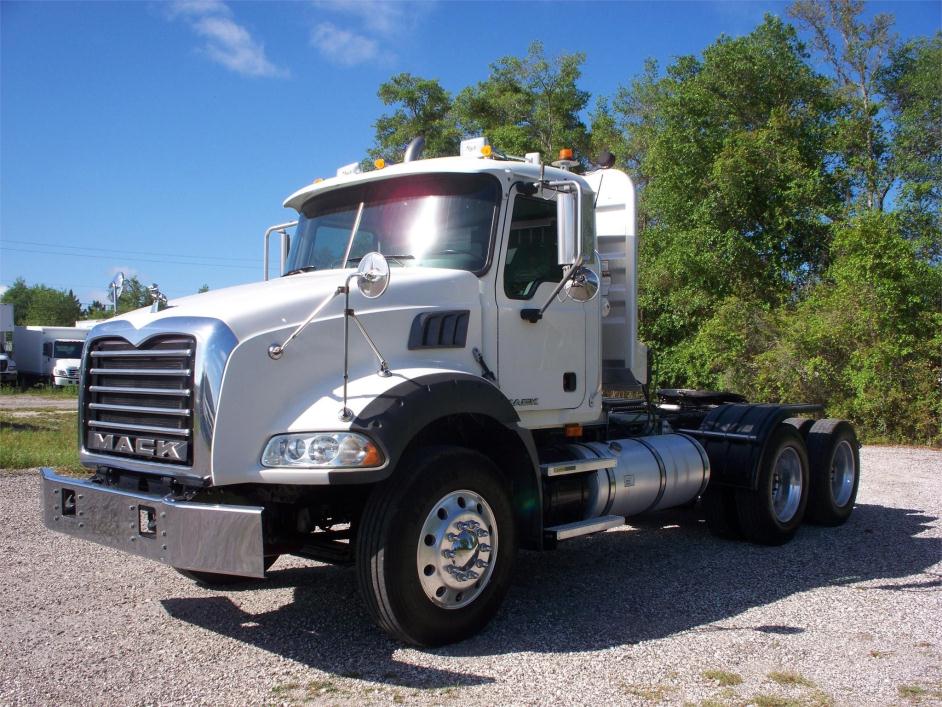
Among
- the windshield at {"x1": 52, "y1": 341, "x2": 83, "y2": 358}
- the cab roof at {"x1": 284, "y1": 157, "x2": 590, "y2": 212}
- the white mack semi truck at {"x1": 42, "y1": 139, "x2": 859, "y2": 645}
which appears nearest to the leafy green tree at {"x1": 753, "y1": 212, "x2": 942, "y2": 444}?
the white mack semi truck at {"x1": 42, "y1": 139, "x2": 859, "y2": 645}

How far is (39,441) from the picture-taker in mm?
14562

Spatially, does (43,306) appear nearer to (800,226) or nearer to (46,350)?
(46,350)

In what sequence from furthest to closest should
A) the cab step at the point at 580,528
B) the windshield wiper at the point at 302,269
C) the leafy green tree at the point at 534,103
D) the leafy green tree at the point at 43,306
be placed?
the leafy green tree at the point at 43,306, the leafy green tree at the point at 534,103, the windshield wiper at the point at 302,269, the cab step at the point at 580,528

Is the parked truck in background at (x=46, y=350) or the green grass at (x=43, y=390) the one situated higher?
the parked truck in background at (x=46, y=350)

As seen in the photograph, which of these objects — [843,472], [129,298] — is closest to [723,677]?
[843,472]

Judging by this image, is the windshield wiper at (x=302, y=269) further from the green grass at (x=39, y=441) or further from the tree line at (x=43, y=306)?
the tree line at (x=43, y=306)

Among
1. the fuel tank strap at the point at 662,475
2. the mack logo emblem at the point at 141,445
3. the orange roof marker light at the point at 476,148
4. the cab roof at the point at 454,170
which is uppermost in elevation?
the orange roof marker light at the point at 476,148

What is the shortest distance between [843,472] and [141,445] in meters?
7.00

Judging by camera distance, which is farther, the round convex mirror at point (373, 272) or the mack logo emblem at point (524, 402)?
the mack logo emblem at point (524, 402)

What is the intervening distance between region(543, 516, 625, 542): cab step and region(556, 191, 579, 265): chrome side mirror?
1.69 metres

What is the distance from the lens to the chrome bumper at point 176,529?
3967mm

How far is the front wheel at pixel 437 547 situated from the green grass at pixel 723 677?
4.05 ft

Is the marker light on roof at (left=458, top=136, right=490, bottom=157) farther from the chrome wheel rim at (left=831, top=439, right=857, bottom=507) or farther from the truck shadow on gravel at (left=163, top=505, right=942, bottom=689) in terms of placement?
the chrome wheel rim at (left=831, top=439, right=857, bottom=507)

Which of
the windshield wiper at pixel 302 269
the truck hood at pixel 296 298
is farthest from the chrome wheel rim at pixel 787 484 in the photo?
the windshield wiper at pixel 302 269
